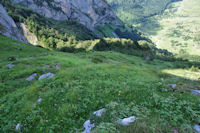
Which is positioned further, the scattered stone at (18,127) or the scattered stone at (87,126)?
the scattered stone at (18,127)

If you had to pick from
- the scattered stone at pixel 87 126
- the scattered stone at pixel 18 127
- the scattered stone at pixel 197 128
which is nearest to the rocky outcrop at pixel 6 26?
the scattered stone at pixel 18 127

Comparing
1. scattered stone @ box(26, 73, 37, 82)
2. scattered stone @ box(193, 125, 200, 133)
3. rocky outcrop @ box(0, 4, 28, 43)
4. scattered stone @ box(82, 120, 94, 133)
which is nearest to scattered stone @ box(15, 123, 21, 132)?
scattered stone @ box(82, 120, 94, 133)

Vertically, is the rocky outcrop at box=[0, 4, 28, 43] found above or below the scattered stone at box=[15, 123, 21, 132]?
above

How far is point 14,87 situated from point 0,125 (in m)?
7.06

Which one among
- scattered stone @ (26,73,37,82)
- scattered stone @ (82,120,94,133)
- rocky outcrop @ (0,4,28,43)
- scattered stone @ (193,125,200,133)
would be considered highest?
rocky outcrop @ (0,4,28,43)

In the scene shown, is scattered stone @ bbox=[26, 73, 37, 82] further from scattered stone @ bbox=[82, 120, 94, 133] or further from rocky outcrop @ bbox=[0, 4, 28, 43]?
rocky outcrop @ bbox=[0, 4, 28, 43]

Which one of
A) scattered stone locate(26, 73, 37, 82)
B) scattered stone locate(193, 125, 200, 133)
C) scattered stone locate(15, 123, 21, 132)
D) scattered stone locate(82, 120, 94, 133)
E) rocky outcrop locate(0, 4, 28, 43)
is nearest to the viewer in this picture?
scattered stone locate(193, 125, 200, 133)

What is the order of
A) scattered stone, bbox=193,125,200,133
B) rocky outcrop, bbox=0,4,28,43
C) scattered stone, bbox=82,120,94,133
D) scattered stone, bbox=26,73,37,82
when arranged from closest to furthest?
scattered stone, bbox=193,125,200,133
scattered stone, bbox=82,120,94,133
scattered stone, bbox=26,73,37,82
rocky outcrop, bbox=0,4,28,43

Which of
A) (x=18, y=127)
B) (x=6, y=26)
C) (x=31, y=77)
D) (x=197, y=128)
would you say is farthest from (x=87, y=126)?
(x=6, y=26)

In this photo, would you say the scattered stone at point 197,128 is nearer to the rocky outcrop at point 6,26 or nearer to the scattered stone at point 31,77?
the scattered stone at point 31,77

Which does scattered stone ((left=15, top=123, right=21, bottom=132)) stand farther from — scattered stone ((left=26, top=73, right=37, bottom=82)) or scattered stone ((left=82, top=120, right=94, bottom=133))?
scattered stone ((left=26, top=73, right=37, bottom=82))

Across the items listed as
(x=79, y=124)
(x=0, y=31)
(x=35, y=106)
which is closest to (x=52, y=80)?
(x=35, y=106)

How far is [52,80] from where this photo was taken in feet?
33.4

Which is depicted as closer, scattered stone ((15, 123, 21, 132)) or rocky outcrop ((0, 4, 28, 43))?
scattered stone ((15, 123, 21, 132))
